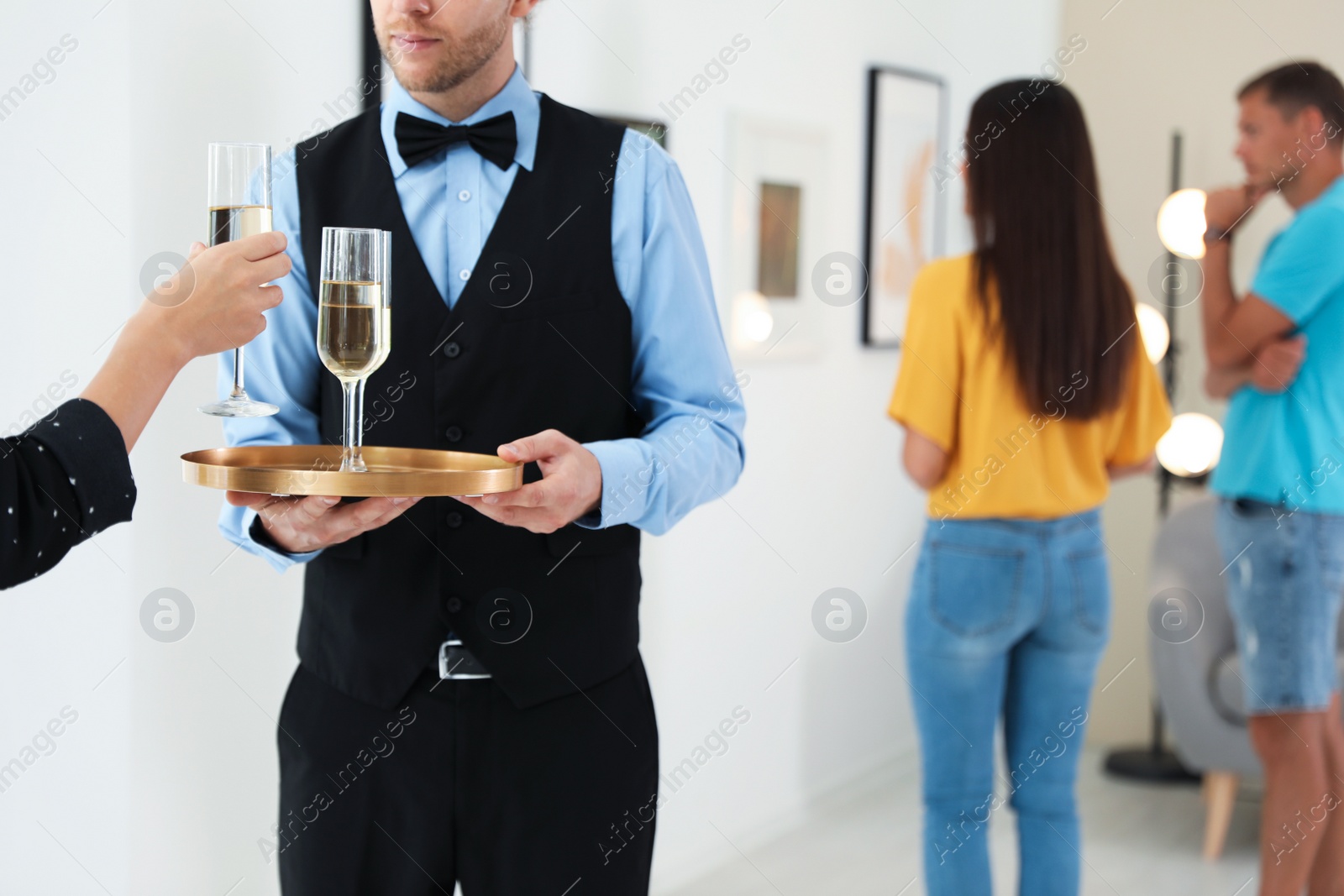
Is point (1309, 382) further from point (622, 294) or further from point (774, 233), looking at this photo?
point (622, 294)

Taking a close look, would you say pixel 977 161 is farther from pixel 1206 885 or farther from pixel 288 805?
pixel 1206 885

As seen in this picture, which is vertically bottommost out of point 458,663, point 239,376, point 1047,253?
point 458,663

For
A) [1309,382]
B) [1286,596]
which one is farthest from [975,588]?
[1309,382]

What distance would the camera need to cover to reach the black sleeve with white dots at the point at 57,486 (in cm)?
103

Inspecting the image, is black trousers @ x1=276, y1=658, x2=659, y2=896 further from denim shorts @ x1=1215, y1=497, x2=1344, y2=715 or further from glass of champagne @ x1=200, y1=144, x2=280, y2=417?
denim shorts @ x1=1215, y1=497, x2=1344, y2=715

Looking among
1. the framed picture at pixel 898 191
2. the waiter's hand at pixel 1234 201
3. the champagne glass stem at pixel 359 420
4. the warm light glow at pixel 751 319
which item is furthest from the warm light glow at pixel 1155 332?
the champagne glass stem at pixel 359 420

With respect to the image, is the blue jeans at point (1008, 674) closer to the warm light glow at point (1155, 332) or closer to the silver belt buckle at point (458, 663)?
the silver belt buckle at point (458, 663)

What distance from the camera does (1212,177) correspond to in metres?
4.32

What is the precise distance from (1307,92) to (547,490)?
7.47 ft

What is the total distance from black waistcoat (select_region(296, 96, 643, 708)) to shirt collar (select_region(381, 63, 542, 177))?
2cm

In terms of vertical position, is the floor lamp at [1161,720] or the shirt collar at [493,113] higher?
the shirt collar at [493,113]

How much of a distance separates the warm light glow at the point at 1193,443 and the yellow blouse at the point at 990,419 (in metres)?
1.84

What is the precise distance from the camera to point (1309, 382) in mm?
2697

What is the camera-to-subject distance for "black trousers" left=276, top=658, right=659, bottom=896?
1477 mm
